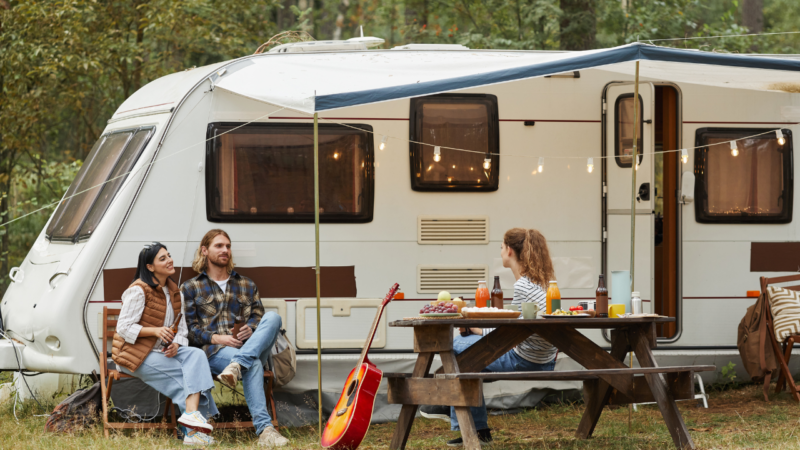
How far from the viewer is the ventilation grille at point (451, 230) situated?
6.34m

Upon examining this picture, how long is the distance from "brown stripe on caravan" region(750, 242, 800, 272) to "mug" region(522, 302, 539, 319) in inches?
104

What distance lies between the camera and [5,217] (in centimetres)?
1102

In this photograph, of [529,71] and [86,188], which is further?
[86,188]

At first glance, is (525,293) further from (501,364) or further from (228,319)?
(228,319)

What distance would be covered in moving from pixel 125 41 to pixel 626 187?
238 inches

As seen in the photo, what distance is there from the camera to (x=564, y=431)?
5.91 metres

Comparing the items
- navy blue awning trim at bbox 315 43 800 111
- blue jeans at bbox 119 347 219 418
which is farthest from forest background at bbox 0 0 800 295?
navy blue awning trim at bbox 315 43 800 111

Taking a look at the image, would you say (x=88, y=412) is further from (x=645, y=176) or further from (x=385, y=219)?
(x=645, y=176)

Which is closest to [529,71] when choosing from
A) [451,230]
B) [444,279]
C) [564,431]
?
[451,230]

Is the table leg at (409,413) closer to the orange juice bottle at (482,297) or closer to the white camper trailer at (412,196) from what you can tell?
the orange juice bottle at (482,297)

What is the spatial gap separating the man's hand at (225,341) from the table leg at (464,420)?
1568mm

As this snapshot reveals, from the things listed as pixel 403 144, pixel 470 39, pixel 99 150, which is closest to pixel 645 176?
pixel 403 144

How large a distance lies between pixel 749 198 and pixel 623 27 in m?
6.21

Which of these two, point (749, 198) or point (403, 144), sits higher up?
point (403, 144)
